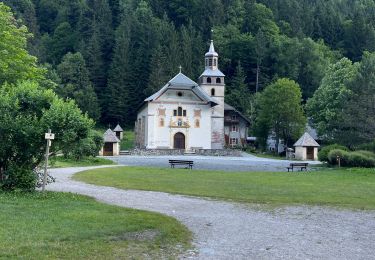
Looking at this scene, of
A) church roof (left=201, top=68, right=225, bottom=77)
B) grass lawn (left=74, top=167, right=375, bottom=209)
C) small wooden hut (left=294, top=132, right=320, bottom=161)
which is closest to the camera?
grass lawn (left=74, top=167, right=375, bottom=209)

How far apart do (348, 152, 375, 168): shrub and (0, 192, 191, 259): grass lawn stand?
988 inches

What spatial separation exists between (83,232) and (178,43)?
77082 millimetres

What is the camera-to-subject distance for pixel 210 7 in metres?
96.2

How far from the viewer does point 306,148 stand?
172 feet

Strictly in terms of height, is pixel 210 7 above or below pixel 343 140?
above

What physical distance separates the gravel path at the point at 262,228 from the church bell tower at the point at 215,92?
50114mm

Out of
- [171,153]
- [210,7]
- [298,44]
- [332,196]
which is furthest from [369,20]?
[332,196]

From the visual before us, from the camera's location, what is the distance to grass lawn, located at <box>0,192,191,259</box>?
320 inches

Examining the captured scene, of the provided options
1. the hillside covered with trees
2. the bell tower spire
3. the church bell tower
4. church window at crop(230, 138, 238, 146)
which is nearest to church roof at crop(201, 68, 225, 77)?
the church bell tower

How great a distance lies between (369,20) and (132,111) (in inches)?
1798

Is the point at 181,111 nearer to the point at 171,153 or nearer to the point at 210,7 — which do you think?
the point at 171,153

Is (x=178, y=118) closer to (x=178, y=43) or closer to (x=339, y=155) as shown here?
(x=178, y=43)

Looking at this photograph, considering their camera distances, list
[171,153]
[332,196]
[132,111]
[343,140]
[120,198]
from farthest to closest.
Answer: [132,111] < [171,153] < [343,140] < [332,196] < [120,198]

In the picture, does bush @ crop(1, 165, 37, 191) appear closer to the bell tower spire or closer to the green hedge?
the green hedge
